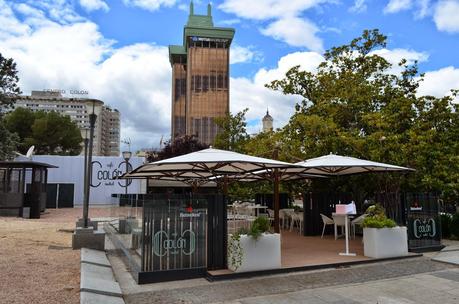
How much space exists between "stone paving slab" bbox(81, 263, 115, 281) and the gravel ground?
149 millimetres

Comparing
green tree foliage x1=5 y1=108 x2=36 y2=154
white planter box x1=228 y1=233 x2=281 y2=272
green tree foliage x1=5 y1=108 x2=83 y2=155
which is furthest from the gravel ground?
green tree foliage x1=5 y1=108 x2=36 y2=154

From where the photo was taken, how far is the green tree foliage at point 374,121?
12078mm

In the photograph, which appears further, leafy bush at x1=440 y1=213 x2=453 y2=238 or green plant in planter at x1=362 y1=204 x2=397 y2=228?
leafy bush at x1=440 y1=213 x2=453 y2=238

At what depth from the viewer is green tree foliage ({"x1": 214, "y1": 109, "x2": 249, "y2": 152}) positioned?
105 ft

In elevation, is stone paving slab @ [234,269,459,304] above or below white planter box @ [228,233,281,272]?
below

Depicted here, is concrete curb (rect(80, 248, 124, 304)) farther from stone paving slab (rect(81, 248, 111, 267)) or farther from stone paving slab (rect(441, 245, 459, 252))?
stone paving slab (rect(441, 245, 459, 252))

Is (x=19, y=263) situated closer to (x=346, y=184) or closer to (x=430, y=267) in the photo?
(x=430, y=267)

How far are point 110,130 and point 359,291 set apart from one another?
119 m

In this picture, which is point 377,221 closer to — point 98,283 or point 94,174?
point 98,283

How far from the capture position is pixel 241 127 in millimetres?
33031

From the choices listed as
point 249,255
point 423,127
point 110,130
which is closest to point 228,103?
point 110,130

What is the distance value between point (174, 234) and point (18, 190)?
1730 centimetres

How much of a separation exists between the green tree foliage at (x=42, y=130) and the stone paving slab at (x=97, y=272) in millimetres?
43639

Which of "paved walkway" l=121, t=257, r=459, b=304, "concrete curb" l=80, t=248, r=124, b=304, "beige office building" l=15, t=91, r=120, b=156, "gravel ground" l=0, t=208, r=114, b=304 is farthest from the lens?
"beige office building" l=15, t=91, r=120, b=156
